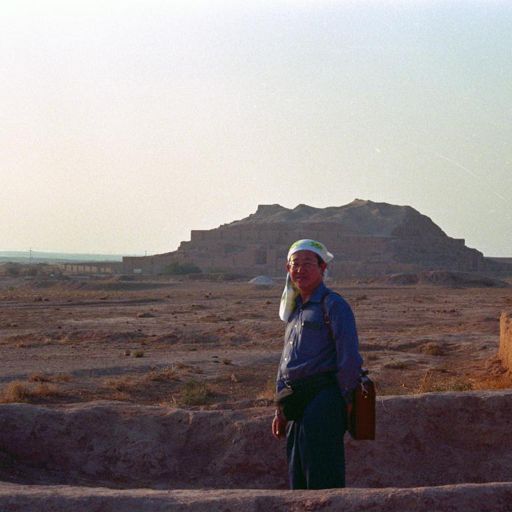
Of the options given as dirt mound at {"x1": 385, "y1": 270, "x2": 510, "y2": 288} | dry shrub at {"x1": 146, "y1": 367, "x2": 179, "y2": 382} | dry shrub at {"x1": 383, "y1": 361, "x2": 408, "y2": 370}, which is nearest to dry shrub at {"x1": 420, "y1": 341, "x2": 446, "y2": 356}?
dry shrub at {"x1": 383, "y1": 361, "x2": 408, "y2": 370}

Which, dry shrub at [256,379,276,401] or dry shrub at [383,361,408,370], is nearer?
dry shrub at [256,379,276,401]

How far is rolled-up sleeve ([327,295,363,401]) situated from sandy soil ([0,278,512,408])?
467 cm

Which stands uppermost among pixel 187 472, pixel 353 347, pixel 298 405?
pixel 353 347

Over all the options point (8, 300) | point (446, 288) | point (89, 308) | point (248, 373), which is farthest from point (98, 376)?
point (446, 288)

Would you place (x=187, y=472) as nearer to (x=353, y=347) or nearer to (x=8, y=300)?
(x=353, y=347)

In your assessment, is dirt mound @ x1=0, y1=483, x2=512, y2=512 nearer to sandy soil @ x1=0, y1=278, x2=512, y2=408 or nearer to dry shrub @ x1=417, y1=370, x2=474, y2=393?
sandy soil @ x1=0, y1=278, x2=512, y2=408

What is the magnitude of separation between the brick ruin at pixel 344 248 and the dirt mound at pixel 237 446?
53.0 meters

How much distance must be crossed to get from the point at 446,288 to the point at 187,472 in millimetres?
40229

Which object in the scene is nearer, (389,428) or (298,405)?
(298,405)

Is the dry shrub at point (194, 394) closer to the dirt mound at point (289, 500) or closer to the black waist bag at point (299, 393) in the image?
the black waist bag at point (299, 393)

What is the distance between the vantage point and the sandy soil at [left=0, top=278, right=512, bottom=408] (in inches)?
464

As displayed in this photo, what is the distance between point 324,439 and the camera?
422 cm

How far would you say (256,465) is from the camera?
698cm

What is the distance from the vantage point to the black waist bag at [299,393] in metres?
4.25
